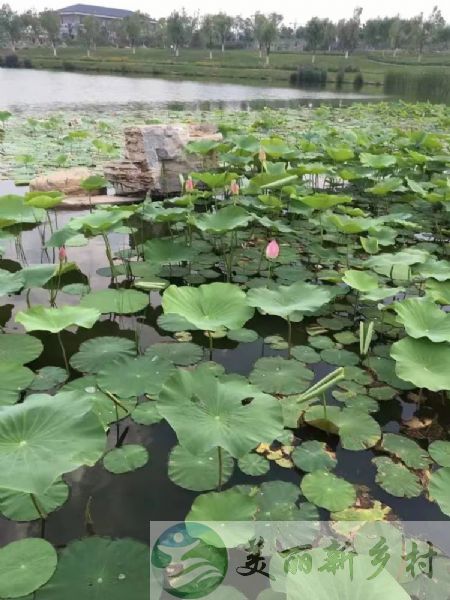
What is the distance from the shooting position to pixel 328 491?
163cm

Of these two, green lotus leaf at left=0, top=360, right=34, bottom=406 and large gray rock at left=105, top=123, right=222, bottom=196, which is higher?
large gray rock at left=105, top=123, right=222, bottom=196

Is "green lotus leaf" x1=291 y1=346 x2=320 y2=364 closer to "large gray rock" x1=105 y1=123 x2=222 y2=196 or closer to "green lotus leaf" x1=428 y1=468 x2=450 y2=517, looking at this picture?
"green lotus leaf" x1=428 y1=468 x2=450 y2=517

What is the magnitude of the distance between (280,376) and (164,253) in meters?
1.29

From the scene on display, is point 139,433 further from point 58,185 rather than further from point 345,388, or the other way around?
point 58,185

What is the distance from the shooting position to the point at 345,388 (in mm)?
2193

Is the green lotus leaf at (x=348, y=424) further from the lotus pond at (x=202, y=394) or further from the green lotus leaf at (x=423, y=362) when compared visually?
the green lotus leaf at (x=423, y=362)

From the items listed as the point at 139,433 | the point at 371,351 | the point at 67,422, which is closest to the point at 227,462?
the point at 139,433

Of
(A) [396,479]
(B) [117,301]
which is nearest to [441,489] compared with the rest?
(A) [396,479]

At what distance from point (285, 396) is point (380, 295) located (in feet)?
2.48

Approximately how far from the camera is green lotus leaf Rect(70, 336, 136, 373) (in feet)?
7.26

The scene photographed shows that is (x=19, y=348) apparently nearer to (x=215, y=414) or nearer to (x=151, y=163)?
(x=215, y=414)

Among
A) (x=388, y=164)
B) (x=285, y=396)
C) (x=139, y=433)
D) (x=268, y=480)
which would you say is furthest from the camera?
(x=388, y=164)

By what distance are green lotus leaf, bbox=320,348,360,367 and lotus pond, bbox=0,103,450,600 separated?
1 cm

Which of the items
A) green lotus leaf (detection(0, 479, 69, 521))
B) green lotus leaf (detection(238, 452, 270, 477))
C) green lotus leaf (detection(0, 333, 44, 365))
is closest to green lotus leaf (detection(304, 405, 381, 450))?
green lotus leaf (detection(238, 452, 270, 477))
